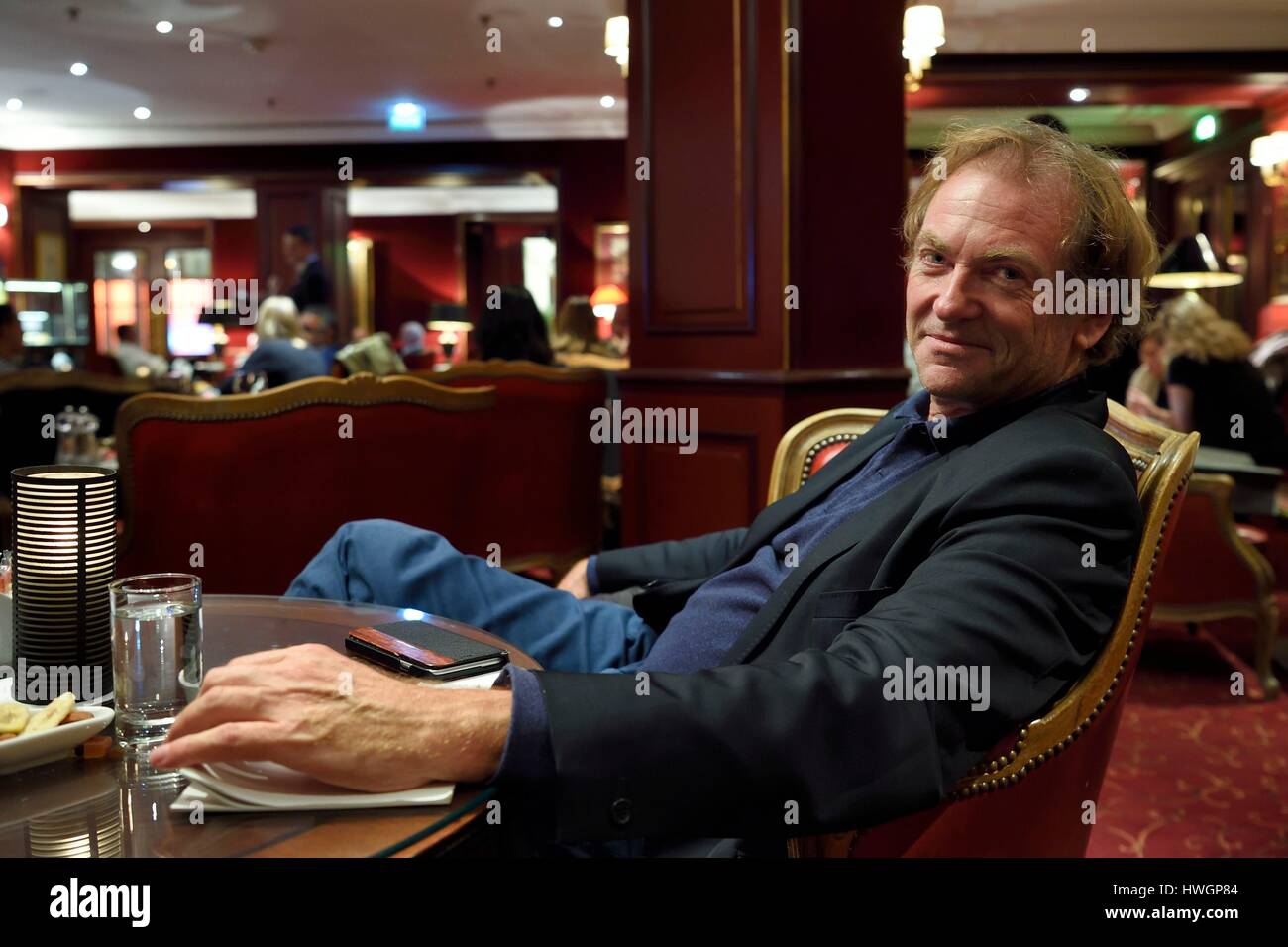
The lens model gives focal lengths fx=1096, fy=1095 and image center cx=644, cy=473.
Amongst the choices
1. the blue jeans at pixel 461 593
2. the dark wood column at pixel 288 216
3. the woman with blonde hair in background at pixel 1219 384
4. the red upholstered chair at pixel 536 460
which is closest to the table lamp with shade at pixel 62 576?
the blue jeans at pixel 461 593

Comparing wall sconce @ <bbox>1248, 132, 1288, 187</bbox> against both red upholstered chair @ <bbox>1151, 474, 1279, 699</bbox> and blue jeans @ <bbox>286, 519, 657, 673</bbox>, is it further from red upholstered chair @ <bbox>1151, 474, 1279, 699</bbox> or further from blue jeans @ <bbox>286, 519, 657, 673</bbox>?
blue jeans @ <bbox>286, 519, 657, 673</bbox>

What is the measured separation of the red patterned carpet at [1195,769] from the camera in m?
2.41

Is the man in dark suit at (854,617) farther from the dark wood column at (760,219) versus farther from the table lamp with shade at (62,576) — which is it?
the dark wood column at (760,219)

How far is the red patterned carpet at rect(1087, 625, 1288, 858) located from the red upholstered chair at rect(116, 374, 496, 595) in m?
2.13

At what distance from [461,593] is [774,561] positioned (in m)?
0.46

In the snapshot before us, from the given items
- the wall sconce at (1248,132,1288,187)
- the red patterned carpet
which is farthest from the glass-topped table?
the wall sconce at (1248,132,1288,187)

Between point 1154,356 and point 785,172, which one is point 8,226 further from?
point 1154,356

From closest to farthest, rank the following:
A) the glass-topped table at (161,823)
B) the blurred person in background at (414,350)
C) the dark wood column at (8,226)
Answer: the glass-topped table at (161,823) → the dark wood column at (8,226) → the blurred person in background at (414,350)

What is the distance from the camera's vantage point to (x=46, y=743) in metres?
0.88

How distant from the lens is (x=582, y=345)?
6949mm

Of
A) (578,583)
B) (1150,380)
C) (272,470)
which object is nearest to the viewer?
(578,583)

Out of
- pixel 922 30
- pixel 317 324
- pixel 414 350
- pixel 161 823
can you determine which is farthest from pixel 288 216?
pixel 161 823

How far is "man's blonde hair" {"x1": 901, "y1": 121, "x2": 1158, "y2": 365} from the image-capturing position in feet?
4.32
